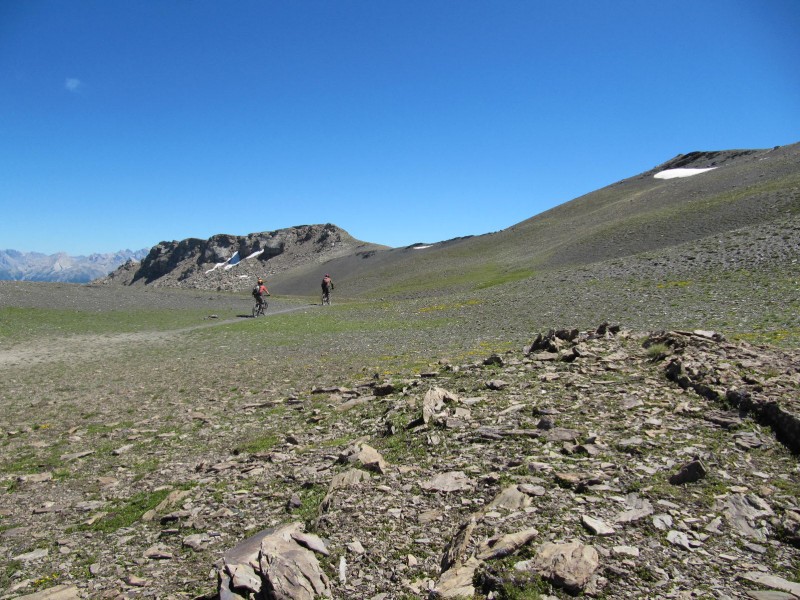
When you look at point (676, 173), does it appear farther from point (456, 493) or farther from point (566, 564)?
point (566, 564)

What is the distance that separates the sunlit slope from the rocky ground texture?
5202cm

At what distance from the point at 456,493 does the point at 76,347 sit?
1177 inches

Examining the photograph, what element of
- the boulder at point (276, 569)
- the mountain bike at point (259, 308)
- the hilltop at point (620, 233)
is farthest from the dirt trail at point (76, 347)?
the hilltop at point (620, 233)

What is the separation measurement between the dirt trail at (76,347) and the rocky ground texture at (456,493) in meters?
12.9

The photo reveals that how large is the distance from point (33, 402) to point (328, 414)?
1180cm

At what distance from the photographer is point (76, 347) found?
95.9 feet

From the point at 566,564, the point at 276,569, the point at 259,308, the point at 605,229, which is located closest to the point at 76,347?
the point at 259,308

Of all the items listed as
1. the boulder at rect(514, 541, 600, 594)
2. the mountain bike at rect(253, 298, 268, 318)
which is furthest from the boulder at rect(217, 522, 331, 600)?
the mountain bike at rect(253, 298, 268, 318)

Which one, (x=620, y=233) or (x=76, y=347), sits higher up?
(x=620, y=233)

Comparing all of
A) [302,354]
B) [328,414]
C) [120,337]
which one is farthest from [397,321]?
[328,414]

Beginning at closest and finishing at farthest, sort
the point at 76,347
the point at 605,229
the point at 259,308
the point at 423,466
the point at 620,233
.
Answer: the point at 423,466, the point at 76,347, the point at 259,308, the point at 620,233, the point at 605,229

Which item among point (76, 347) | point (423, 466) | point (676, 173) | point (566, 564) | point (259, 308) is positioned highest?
point (676, 173)

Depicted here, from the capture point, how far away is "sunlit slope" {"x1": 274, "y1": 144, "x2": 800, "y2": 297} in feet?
203

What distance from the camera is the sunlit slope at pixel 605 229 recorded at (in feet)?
203
